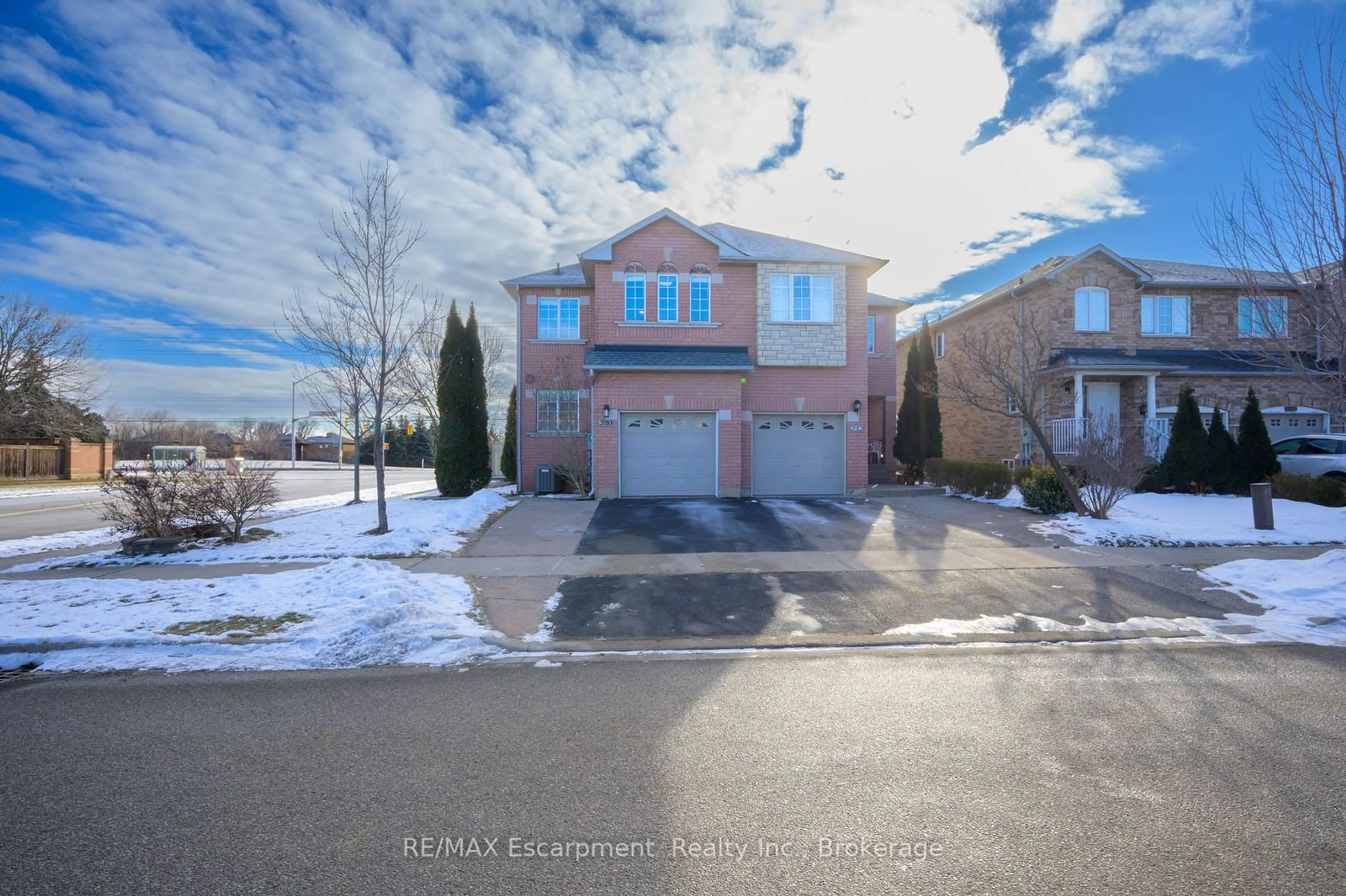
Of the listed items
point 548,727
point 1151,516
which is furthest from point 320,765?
point 1151,516

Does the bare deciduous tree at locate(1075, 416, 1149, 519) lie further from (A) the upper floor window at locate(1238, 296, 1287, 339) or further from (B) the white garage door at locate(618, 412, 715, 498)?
(B) the white garage door at locate(618, 412, 715, 498)

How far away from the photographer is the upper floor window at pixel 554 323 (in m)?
20.3

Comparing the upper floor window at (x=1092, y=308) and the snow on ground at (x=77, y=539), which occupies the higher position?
the upper floor window at (x=1092, y=308)

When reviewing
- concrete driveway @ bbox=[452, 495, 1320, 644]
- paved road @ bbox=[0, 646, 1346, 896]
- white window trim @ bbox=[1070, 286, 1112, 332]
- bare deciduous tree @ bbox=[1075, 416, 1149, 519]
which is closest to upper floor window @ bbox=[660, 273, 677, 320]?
concrete driveway @ bbox=[452, 495, 1320, 644]

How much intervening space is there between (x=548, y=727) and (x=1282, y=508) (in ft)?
54.0

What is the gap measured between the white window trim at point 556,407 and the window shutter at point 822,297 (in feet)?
23.4

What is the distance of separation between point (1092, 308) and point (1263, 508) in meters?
11.5

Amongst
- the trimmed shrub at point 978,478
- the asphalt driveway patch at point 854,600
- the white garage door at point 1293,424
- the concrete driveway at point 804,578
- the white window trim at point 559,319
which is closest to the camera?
the asphalt driveway patch at point 854,600

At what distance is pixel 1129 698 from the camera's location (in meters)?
4.93

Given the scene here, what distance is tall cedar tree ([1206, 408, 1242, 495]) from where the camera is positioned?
16344 mm

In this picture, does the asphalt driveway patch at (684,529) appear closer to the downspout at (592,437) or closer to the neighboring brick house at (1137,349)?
the downspout at (592,437)

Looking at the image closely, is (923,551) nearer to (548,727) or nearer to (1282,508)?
(548,727)

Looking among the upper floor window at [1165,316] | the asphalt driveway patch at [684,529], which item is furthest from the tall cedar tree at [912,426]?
the asphalt driveway patch at [684,529]

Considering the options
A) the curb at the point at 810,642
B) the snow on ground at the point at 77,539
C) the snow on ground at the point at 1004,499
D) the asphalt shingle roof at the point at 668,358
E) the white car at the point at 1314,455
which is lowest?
the curb at the point at 810,642
